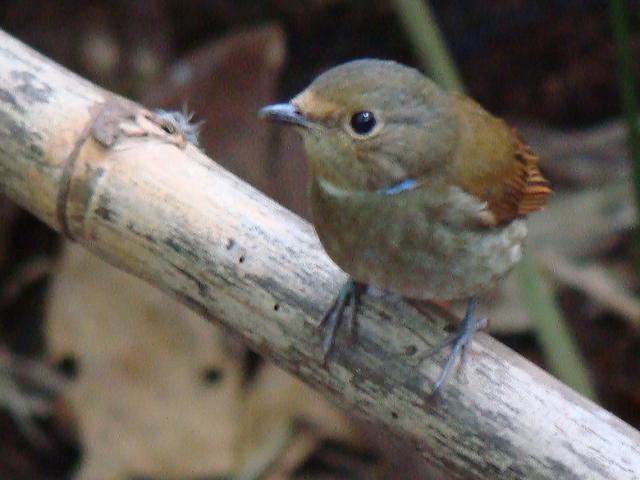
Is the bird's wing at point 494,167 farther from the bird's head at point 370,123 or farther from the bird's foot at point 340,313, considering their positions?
the bird's foot at point 340,313

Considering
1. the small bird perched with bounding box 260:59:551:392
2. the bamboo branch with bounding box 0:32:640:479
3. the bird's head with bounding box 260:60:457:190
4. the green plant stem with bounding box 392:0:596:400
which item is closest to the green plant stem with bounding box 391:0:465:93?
the green plant stem with bounding box 392:0:596:400

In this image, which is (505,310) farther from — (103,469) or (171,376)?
(103,469)

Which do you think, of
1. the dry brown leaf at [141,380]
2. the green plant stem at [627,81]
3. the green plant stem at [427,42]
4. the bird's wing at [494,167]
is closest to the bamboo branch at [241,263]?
the bird's wing at [494,167]

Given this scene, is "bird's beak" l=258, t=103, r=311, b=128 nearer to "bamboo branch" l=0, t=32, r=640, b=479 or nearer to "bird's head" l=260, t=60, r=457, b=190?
"bird's head" l=260, t=60, r=457, b=190

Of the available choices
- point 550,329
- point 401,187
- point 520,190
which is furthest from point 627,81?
point 401,187

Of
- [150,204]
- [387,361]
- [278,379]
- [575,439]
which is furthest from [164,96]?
→ [575,439]

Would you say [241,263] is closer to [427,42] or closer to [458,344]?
[458,344]
